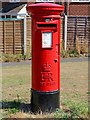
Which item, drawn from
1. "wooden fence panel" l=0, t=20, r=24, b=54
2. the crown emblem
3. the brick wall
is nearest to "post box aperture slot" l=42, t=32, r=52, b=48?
the crown emblem

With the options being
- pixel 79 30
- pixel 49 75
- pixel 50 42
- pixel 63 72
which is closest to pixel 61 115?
pixel 49 75

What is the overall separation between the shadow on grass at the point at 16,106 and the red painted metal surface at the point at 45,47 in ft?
1.78

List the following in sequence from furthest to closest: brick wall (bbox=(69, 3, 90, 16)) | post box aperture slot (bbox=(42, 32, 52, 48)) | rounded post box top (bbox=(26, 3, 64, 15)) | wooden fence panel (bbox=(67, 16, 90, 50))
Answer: brick wall (bbox=(69, 3, 90, 16)) → wooden fence panel (bbox=(67, 16, 90, 50)) → post box aperture slot (bbox=(42, 32, 52, 48)) → rounded post box top (bbox=(26, 3, 64, 15))

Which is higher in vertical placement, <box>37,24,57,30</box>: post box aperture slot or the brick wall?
the brick wall

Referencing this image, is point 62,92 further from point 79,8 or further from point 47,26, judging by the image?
point 79,8

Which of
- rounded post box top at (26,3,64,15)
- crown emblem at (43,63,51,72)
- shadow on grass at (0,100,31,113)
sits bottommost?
shadow on grass at (0,100,31,113)

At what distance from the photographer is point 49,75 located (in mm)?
4398

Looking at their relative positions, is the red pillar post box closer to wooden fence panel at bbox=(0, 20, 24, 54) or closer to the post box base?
the post box base

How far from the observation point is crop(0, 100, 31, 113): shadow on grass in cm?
471

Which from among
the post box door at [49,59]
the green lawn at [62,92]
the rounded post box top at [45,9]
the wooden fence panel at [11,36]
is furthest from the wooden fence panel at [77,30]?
the rounded post box top at [45,9]

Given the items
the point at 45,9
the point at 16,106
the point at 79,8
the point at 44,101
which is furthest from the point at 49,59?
the point at 79,8

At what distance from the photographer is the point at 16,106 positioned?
4832mm

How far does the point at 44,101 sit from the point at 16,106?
0.75 metres

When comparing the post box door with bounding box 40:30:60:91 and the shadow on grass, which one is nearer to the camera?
the post box door with bounding box 40:30:60:91
